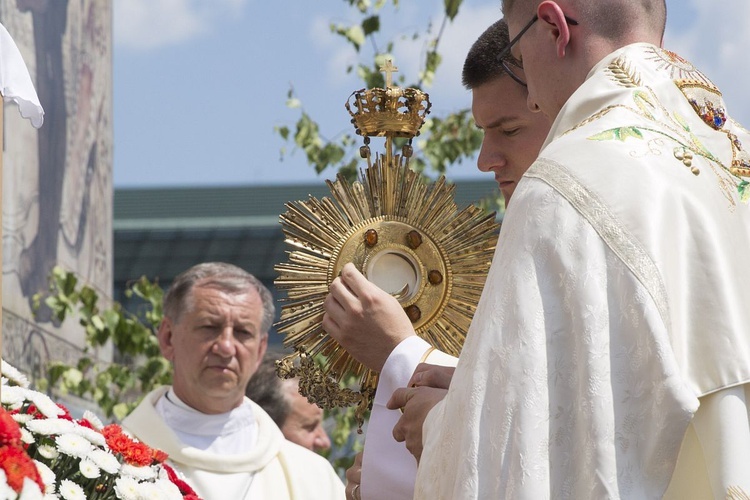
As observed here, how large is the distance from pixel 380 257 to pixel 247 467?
2.63 m

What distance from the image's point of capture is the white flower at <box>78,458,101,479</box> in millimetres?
2879

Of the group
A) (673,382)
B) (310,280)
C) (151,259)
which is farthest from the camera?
(151,259)

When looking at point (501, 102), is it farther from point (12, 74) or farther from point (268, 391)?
point (268, 391)

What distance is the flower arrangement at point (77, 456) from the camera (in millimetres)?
2889

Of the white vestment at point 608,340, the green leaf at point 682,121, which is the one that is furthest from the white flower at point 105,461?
the green leaf at point 682,121

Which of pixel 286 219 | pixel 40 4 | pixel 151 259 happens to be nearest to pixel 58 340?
pixel 40 4

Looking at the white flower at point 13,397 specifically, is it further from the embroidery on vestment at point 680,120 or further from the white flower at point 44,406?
the embroidery on vestment at point 680,120

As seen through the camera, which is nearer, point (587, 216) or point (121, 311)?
point (587, 216)

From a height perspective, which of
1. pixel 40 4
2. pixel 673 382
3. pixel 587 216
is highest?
pixel 40 4

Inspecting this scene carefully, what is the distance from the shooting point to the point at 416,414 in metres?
2.46

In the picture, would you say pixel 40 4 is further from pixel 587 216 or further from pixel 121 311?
pixel 587 216

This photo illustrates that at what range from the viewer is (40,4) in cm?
804

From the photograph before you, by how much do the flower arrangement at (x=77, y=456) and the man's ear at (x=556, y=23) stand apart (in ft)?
4.38

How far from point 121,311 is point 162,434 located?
2.03 meters
